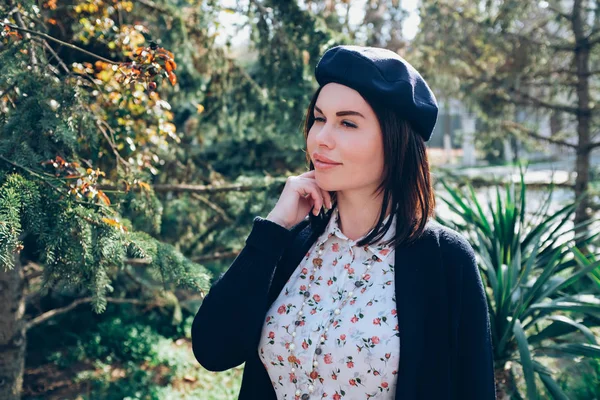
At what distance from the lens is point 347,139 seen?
6.12 ft

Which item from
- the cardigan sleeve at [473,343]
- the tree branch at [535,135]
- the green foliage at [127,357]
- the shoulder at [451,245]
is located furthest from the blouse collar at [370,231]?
the tree branch at [535,135]

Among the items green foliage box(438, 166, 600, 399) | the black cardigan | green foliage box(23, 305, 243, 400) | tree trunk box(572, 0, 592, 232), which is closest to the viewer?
the black cardigan

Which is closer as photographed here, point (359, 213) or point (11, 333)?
point (359, 213)

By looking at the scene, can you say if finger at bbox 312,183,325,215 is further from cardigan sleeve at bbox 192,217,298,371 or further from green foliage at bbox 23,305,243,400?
green foliage at bbox 23,305,243,400

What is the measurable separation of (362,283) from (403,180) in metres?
0.40

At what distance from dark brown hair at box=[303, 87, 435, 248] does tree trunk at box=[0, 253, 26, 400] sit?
87.8 inches

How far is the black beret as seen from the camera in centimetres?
182

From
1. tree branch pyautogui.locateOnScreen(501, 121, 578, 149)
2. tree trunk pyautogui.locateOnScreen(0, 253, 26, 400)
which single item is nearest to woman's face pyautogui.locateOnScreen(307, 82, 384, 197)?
tree trunk pyautogui.locateOnScreen(0, 253, 26, 400)

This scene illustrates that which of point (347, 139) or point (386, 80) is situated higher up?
point (386, 80)

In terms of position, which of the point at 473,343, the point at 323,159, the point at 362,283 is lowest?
the point at 473,343

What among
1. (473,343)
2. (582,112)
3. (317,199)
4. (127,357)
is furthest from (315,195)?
(582,112)

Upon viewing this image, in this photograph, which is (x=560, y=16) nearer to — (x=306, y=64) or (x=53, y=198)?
(x=306, y=64)

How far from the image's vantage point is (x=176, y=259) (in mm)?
2561

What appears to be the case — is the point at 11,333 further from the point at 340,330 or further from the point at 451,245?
the point at 451,245
